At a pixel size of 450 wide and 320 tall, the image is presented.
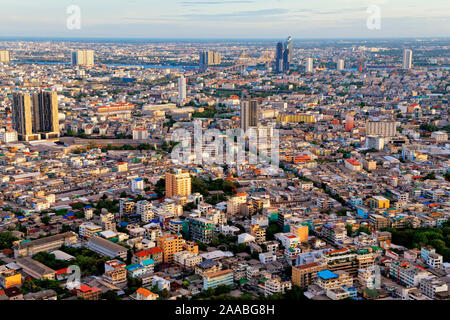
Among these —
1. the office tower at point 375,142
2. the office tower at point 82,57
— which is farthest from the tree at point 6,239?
the office tower at point 82,57

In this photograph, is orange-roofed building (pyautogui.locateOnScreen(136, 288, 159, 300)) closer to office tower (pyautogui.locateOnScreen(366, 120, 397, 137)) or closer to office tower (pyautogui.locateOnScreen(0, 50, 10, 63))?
office tower (pyautogui.locateOnScreen(366, 120, 397, 137))

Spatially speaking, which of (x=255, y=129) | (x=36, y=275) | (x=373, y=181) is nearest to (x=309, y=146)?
(x=255, y=129)

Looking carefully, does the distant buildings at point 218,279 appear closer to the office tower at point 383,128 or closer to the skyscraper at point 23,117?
A: the office tower at point 383,128

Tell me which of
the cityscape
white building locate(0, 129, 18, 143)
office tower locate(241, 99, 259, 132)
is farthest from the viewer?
office tower locate(241, 99, 259, 132)

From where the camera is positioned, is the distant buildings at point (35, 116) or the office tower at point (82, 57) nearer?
the distant buildings at point (35, 116)

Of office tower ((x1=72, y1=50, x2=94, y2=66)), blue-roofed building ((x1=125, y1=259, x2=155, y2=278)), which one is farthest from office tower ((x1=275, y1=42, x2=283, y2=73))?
blue-roofed building ((x1=125, y1=259, x2=155, y2=278))

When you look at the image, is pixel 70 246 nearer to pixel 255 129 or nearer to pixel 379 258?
pixel 379 258
